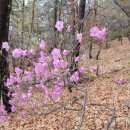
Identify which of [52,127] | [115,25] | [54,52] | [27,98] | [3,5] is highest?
[115,25]

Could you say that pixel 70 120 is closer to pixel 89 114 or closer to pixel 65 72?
pixel 89 114

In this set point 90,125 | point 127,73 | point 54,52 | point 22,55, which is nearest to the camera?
point 54,52

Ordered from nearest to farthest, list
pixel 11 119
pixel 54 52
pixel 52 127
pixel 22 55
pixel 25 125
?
pixel 54 52, pixel 22 55, pixel 52 127, pixel 25 125, pixel 11 119

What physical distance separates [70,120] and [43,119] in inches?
44.0

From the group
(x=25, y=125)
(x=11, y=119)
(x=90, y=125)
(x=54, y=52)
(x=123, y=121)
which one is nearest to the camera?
(x=54, y=52)

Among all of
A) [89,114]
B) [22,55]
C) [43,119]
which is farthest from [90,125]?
[22,55]

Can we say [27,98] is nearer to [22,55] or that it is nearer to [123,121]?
[22,55]

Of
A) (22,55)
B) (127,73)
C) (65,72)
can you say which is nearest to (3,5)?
(22,55)

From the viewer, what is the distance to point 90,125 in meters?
8.36

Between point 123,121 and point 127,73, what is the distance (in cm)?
873

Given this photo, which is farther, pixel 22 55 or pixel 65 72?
pixel 22 55

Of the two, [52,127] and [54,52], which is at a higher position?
[54,52]

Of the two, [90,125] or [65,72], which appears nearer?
[65,72]

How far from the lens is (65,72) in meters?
5.62
